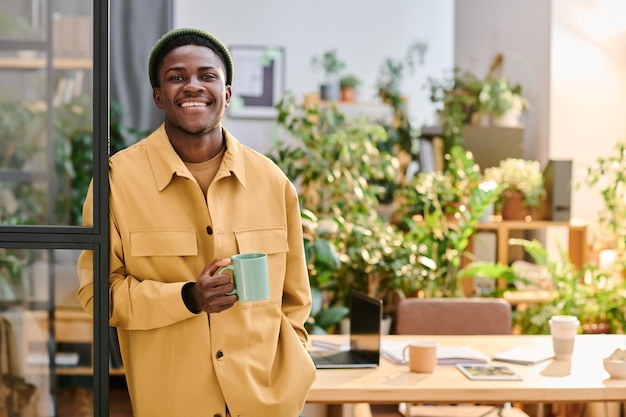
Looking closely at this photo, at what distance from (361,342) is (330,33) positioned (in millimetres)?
5463

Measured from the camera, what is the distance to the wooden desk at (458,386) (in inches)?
93.0

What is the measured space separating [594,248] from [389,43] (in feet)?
12.0

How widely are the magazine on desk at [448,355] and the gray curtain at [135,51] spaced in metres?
2.49

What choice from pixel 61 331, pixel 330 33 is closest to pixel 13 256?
pixel 61 331

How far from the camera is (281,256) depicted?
1833 mm

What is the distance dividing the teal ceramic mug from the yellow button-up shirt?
130 millimetres

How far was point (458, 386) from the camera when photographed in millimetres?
2387

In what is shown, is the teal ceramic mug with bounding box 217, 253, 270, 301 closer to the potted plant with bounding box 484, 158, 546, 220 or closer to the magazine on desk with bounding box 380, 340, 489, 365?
the magazine on desk with bounding box 380, 340, 489, 365

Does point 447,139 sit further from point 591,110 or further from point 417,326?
point 417,326

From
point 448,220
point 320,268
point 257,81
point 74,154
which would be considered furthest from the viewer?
→ point 257,81

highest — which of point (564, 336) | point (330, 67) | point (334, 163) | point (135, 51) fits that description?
point (330, 67)

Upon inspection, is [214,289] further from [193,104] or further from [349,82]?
[349,82]

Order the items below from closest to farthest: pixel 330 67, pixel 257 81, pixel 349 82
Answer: pixel 349 82 < pixel 330 67 < pixel 257 81

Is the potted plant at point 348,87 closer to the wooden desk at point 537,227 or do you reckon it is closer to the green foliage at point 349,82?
the green foliage at point 349,82
